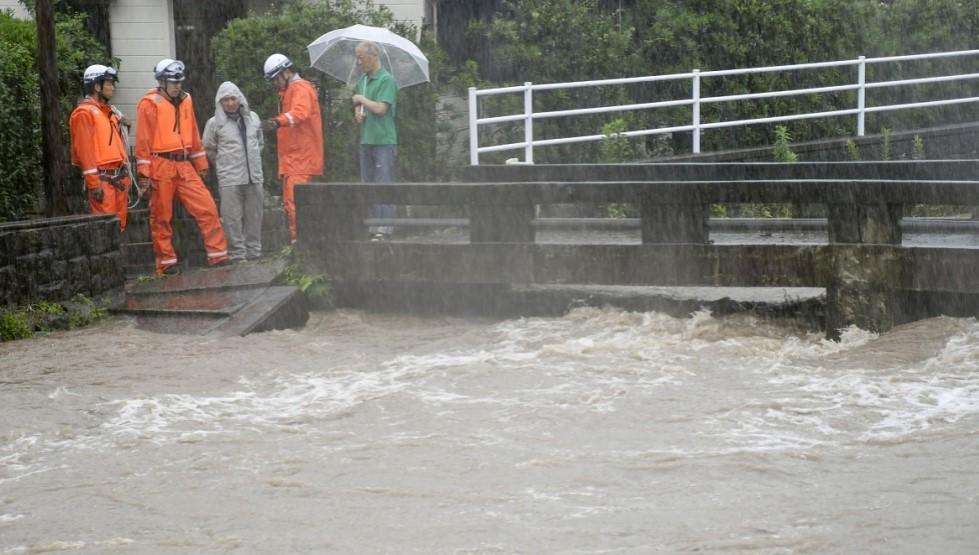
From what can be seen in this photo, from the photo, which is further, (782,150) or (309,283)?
(782,150)

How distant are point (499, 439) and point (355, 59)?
7185 mm

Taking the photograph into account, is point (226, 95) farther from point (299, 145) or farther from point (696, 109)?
point (696, 109)

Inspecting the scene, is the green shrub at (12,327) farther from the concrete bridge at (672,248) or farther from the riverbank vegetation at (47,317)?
the concrete bridge at (672,248)

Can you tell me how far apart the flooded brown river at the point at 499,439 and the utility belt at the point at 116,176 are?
2268 mm

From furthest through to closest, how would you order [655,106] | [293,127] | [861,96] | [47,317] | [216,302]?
[861,96] → [655,106] → [293,127] → [216,302] → [47,317]

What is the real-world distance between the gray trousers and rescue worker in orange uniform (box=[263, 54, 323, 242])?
0.35 meters

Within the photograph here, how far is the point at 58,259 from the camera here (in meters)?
11.8

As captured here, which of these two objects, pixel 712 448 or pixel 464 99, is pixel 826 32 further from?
pixel 712 448

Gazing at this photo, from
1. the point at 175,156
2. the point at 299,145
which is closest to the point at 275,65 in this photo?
the point at 299,145

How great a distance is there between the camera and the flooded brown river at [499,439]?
7141 millimetres

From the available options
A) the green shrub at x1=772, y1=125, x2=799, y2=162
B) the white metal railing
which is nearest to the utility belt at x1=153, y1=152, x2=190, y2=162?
the white metal railing

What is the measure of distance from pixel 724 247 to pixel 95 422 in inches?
206

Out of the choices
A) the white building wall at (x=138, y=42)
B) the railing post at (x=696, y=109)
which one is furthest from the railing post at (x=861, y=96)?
the white building wall at (x=138, y=42)

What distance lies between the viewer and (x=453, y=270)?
12.4 m
